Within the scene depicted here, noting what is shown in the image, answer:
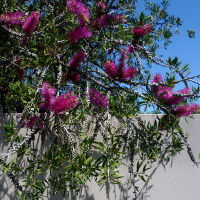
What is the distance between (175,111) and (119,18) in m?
0.83

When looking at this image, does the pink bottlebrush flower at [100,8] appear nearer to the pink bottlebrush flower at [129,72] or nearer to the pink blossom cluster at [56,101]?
the pink bottlebrush flower at [129,72]

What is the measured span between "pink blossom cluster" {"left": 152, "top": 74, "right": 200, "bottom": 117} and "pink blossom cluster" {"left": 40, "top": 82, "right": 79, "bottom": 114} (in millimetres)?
526

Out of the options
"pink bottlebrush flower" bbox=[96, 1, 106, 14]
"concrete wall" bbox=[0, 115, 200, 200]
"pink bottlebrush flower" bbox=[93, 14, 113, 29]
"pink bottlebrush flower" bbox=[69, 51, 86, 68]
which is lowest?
"concrete wall" bbox=[0, 115, 200, 200]

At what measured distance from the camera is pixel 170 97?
153 centimetres

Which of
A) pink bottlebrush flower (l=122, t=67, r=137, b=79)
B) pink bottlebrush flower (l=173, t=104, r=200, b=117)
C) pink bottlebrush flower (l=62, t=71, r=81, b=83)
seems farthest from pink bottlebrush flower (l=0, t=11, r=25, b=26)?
pink bottlebrush flower (l=173, t=104, r=200, b=117)

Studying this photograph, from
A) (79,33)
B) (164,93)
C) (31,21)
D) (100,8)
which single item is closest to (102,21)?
(100,8)

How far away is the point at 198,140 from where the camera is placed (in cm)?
206

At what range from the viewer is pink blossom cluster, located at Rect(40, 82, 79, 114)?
130 centimetres

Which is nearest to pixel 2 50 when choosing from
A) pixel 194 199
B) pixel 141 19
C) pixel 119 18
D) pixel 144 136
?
pixel 119 18

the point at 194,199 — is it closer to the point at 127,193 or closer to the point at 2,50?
the point at 127,193

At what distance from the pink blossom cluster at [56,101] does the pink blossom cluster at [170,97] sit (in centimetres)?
53

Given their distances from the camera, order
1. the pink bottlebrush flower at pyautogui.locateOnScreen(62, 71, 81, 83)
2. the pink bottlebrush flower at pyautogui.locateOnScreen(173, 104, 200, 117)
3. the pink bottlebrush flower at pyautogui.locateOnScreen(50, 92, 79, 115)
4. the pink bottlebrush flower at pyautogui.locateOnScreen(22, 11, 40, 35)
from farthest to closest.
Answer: the pink bottlebrush flower at pyautogui.locateOnScreen(62, 71, 81, 83) → the pink bottlebrush flower at pyautogui.locateOnScreen(173, 104, 200, 117) → the pink bottlebrush flower at pyautogui.locateOnScreen(22, 11, 40, 35) → the pink bottlebrush flower at pyautogui.locateOnScreen(50, 92, 79, 115)

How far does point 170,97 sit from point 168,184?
83 centimetres

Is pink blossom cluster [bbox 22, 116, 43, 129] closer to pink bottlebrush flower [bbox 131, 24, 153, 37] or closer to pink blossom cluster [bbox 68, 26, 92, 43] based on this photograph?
pink blossom cluster [bbox 68, 26, 92, 43]
